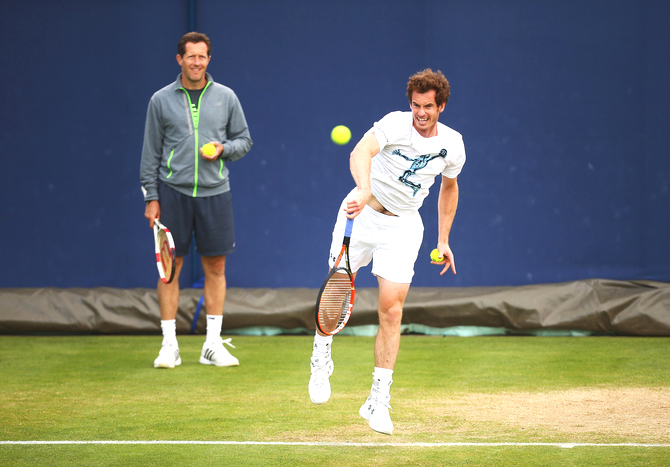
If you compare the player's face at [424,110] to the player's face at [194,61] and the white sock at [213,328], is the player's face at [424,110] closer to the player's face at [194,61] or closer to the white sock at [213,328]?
the player's face at [194,61]

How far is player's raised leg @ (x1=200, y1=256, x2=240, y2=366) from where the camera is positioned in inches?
211

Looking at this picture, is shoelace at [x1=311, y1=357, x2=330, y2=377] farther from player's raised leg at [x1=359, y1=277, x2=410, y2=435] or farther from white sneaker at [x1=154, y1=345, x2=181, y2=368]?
white sneaker at [x1=154, y1=345, x2=181, y2=368]

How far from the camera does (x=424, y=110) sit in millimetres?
3740

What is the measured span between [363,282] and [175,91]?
2779mm

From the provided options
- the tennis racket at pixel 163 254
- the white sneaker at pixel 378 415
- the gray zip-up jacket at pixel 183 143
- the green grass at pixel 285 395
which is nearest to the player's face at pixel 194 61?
the gray zip-up jacket at pixel 183 143

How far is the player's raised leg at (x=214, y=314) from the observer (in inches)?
211

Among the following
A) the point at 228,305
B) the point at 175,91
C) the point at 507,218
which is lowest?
the point at 228,305

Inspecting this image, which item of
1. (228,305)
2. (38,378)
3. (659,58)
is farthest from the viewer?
(659,58)

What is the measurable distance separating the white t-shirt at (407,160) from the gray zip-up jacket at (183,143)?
5.33 feet

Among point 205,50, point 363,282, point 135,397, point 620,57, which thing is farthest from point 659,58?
point 135,397

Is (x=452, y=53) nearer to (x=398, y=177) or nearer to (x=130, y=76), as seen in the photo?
(x=130, y=76)

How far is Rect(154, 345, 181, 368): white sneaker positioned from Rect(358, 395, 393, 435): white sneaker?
1.94m

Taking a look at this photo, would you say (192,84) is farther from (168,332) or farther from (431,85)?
(431,85)

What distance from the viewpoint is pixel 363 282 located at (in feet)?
24.4
